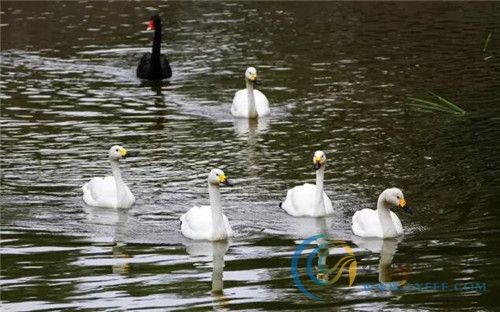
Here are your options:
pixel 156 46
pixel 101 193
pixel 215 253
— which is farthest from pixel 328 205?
pixel 156 46

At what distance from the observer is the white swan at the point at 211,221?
17703mm

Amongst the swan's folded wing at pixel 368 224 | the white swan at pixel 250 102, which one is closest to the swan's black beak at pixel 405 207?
the swan's folded wing at pixel 368 224

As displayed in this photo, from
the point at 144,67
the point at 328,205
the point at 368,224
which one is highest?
the point at 144,67

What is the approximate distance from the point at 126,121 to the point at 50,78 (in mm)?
4797

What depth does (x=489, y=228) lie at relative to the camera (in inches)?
693

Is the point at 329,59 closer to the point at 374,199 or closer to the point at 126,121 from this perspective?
the point at 126,121

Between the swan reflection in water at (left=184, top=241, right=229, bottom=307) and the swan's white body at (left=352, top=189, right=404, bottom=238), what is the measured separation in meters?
1.88

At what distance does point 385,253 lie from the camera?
55.6ft

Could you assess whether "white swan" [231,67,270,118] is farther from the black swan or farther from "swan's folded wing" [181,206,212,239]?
"swan's folded wing" [181,206,212,239]

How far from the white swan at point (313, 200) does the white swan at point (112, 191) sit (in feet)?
7.95

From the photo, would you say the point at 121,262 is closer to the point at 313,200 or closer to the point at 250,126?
the point at 313,200

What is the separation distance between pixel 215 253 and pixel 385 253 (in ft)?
7.32

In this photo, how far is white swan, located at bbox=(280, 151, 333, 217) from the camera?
18.6 meters

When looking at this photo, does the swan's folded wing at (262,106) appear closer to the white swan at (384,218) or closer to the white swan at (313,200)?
the white swan at (313,200)
